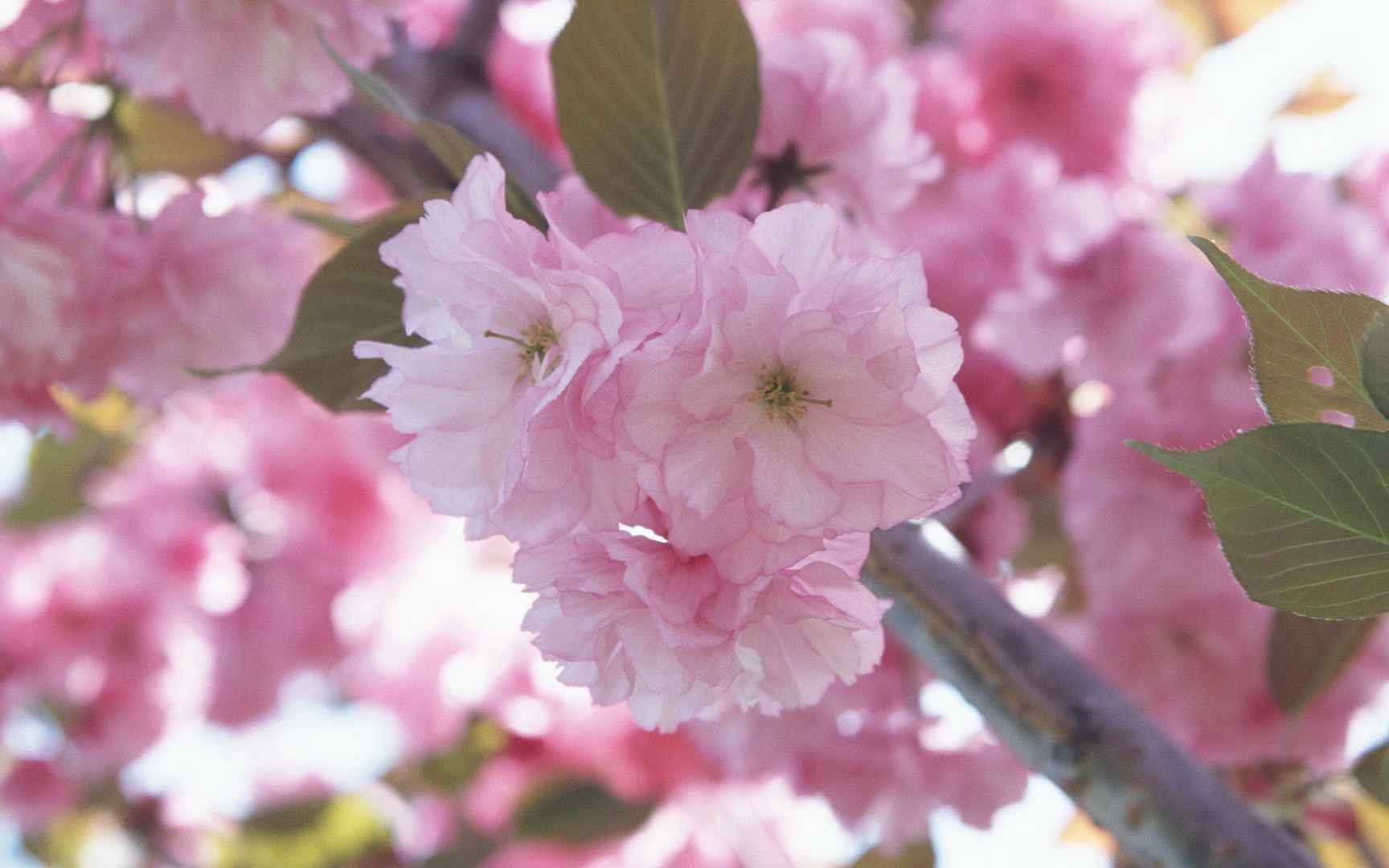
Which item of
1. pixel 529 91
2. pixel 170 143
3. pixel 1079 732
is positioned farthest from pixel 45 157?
pixel 1079 732

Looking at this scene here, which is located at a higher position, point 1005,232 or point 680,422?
point 680,422

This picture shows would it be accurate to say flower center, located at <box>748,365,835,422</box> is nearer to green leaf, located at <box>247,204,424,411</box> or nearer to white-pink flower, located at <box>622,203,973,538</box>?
white-pink flower, located at <box>622,203,973,538</box>

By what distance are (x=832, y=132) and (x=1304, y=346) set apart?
0.33 metres

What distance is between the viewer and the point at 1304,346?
49 cm

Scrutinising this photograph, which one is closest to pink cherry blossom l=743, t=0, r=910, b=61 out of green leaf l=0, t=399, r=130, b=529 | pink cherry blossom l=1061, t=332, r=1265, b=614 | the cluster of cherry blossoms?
pink cherry blossom l=1061, t=332, r=1265, b=614

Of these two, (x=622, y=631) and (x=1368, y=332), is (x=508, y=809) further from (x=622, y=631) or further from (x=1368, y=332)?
(x=1368, y=332)

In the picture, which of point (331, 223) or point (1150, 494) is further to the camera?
point (1150, 494)

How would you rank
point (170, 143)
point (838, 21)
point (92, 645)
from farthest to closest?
point (92, 645), point (170, 143), point (838, 21)

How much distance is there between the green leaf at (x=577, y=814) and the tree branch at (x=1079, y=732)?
1.01 metres

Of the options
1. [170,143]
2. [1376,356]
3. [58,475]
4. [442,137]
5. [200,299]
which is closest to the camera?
[1376,356]

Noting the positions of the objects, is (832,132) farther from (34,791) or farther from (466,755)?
(34,791)

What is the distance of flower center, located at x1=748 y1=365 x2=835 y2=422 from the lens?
0.48 metres

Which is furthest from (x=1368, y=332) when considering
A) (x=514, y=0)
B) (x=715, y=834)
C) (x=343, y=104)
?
(x=715, y=834)

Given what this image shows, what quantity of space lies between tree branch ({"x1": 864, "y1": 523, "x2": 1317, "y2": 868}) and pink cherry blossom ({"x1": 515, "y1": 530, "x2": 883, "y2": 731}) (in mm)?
135
